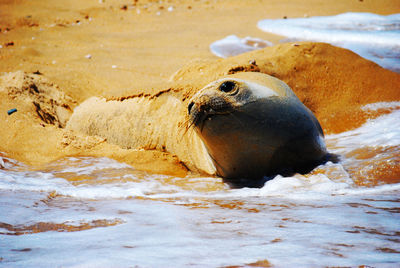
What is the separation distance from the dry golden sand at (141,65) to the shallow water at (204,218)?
0.86 meters

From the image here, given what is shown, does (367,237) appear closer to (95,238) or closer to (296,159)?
(95,238)

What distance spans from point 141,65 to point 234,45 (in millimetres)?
1990

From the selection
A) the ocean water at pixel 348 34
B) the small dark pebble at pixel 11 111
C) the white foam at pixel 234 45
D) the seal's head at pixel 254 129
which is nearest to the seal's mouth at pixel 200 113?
the seal's head at pixel 254 129

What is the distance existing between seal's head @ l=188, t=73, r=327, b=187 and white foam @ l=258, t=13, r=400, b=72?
3013mm

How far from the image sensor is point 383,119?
4.04 meters

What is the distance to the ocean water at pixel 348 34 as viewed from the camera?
20.4 feet

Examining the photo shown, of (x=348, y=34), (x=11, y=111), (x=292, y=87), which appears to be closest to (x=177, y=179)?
(x=292, y=87)

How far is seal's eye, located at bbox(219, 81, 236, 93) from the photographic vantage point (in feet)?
8.59

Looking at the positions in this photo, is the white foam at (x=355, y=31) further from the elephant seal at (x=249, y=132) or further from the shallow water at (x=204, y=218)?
the shallow water at (x=204, y=218)

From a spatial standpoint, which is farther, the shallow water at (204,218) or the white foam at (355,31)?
the white foam at (355,31)

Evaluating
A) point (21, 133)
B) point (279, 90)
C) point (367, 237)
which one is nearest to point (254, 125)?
point (279, 90)

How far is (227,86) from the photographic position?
2.63m

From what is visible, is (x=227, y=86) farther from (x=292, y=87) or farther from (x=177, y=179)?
(x=292, y=87)

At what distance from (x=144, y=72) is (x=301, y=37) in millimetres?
3620
